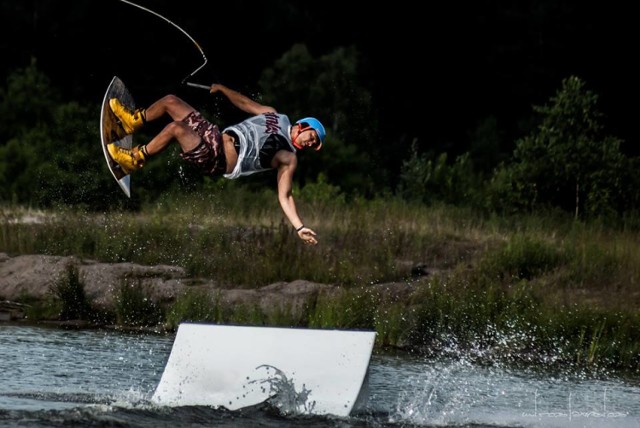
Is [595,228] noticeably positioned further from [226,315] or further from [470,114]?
[470,114]

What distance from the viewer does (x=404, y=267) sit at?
19.7 meters

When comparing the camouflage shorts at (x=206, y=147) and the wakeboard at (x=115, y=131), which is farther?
the wakeboard at (x=115, y=131)

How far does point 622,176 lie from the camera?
26625 millimetres

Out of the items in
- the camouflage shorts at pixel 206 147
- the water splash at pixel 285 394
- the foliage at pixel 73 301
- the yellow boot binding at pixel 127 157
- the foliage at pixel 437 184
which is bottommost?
the foliage at pixel 73 301

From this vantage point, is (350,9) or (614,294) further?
(350,9)

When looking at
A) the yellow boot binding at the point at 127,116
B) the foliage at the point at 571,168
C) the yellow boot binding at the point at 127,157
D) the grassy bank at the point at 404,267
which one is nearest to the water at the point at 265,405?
the grassy bank at the point at 404,267

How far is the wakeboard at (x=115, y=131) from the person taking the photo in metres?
12.7

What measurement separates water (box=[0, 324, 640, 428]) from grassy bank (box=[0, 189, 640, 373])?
90 centimetres

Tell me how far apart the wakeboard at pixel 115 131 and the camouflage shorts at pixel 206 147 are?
25.6 inches

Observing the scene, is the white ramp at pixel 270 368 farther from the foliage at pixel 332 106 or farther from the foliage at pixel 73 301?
the foliage at pixel 332 106

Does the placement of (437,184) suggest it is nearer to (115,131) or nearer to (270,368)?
(115,131)

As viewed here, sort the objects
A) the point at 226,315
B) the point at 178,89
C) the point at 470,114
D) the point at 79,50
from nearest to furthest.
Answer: the point at 226,315
the point at 178,89
the point at 79,50
the point at 470,114

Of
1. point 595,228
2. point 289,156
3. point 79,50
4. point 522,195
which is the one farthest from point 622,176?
point 79,50

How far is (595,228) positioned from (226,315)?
25.5 ft
